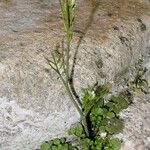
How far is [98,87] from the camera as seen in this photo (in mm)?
5926

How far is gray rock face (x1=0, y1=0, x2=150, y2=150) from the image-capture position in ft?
18.0

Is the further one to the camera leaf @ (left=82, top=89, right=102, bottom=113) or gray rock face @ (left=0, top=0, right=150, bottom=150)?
gray rock face @ (left=0, top=0, right=150, bottom=150)

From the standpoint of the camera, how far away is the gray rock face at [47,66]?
5.48 metres

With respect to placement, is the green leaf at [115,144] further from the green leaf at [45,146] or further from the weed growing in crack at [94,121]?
the green leaf at [45,146]

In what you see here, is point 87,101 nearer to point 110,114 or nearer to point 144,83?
point 110,114

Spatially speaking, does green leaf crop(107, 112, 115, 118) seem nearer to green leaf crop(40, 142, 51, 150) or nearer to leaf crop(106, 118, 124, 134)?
leaf crop(106, 118, 124, 134)

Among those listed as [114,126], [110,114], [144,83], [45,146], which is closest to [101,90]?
[110,114]

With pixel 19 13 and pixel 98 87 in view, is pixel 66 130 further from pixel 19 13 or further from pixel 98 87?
pixel 19 13

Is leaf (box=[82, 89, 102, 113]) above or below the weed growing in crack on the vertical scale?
above

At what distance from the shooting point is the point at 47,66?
5.66 m

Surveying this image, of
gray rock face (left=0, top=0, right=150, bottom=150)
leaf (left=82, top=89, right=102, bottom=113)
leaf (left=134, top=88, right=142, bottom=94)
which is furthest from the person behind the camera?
leaf (left=134, top=88, right=142, bottom=94)

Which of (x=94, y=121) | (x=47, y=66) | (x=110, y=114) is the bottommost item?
(x=94, y=121)

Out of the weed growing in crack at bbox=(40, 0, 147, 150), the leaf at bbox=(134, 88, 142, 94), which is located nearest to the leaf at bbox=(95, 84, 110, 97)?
the weed growing in crack at bbox=(40, 0, 147, 150)

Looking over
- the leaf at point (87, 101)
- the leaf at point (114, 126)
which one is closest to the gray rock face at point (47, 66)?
the leaf at point (114, 126)
